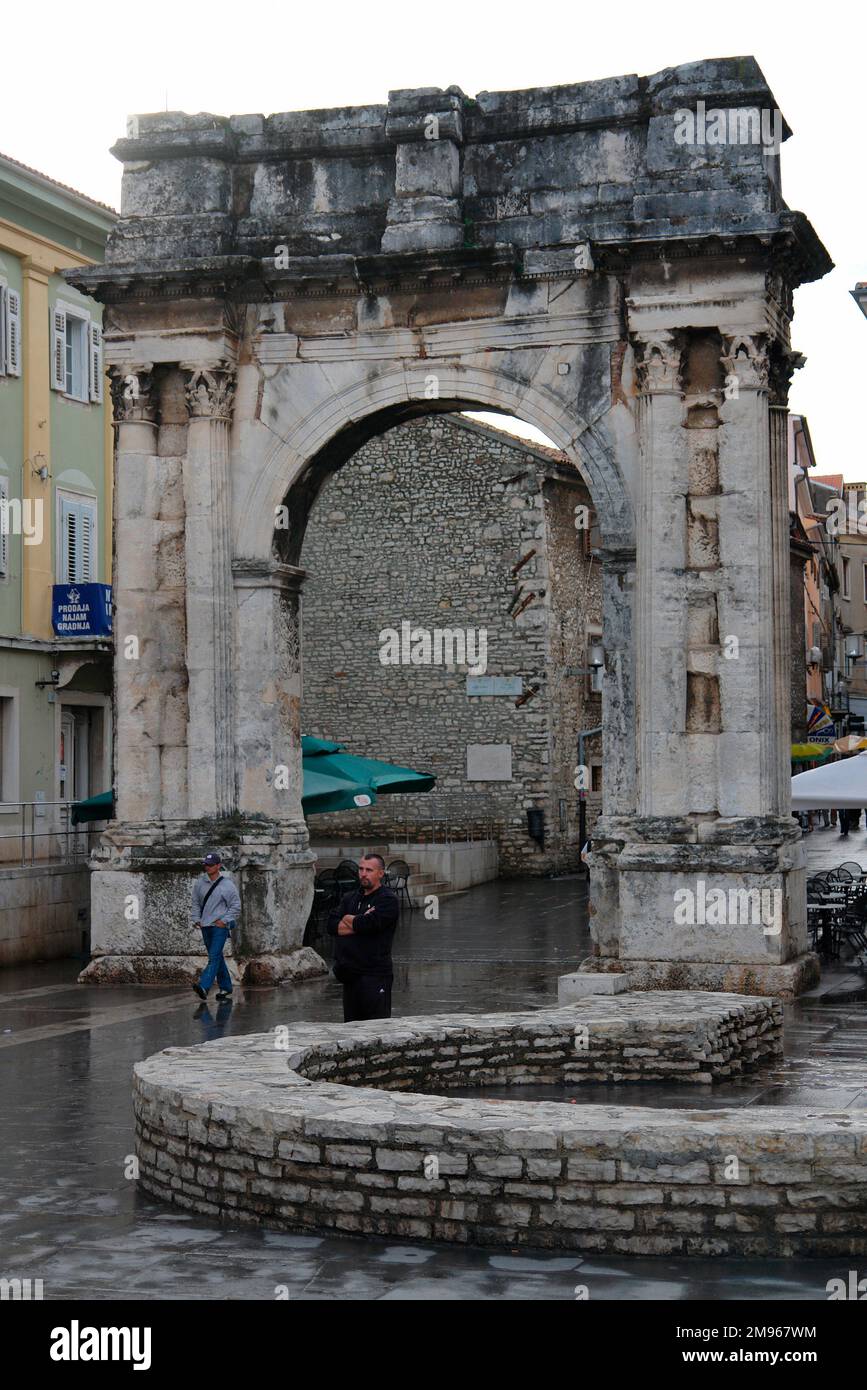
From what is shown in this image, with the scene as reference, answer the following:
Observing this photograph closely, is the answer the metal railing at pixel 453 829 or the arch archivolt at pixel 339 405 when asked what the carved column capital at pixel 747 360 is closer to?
the arch archivolt at pixel 339 405

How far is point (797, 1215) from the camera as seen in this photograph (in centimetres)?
739

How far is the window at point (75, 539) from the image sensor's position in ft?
88.6

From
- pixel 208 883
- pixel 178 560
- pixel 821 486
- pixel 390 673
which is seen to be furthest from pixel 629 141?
pixel 821 486

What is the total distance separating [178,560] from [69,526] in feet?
30.7

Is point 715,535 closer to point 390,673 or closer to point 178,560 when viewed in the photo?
point 178,560

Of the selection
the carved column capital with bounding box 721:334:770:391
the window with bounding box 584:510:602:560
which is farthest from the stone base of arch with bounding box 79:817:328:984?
the window with bounding box 584:510:602:560

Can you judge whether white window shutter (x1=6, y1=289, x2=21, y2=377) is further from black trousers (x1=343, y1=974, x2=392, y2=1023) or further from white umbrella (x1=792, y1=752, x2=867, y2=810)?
black trousers (x1=343, y1=974, x2=392, y2=1023)

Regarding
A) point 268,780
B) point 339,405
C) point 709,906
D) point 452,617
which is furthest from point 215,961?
point 452,617

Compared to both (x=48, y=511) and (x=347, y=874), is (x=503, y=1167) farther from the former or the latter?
(x=48, y=511)

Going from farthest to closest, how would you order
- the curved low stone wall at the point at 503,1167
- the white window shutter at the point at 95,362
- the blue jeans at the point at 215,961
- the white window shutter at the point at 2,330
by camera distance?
the white window shutter at the point at 95,362 < the white window shutter at the point at 2,330 < the blue jeans at the point at 215,961 < the curved low stone wall at the point at 503,1167

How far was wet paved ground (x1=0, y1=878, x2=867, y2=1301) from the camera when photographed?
7.07 meters

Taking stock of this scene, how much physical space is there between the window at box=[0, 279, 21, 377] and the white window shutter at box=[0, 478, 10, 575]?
1567 mm

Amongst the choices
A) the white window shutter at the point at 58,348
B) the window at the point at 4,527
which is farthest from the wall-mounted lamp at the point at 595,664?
the window at the point at 4,527

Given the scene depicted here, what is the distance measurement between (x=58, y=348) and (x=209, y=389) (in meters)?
9.61
